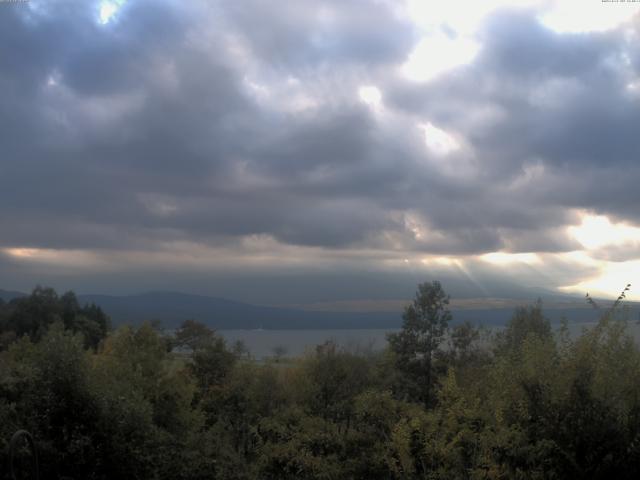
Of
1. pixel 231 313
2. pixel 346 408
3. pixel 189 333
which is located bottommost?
pixel 346 408

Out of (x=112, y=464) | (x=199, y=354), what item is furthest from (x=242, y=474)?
(x=199, y=354)

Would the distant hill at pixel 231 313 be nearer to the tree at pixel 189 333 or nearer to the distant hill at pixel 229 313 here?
the distant hill at pixel 229 313

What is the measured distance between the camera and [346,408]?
24453mm

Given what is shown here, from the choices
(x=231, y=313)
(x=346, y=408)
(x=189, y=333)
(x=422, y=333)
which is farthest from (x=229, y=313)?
(x=346, y=408)

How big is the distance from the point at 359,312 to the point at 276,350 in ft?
237

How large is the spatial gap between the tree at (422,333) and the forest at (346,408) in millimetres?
73

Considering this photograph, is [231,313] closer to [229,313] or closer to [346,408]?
[229,313]

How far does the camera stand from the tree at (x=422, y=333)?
109 feet

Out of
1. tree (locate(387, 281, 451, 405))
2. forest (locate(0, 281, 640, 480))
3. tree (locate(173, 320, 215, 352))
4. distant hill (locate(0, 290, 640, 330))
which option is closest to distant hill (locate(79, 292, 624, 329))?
distant hill (locate(0, 290, 640, 330))

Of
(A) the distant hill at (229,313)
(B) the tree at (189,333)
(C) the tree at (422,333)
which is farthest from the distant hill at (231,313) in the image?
(C) the tree at (422,333)

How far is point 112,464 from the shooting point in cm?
1468

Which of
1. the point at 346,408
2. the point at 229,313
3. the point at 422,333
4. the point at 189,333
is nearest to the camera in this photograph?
the point at 346,408

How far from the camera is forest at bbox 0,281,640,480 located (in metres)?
12.2

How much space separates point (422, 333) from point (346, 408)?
34.6ft
